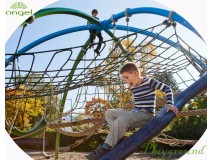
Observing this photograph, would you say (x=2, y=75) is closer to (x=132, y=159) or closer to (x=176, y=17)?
(x=176, y=17)

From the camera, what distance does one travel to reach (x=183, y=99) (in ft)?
3.95

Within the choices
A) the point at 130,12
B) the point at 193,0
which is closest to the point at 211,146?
the point at 193,0

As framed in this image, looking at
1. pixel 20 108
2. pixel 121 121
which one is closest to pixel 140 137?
pixel 121 121

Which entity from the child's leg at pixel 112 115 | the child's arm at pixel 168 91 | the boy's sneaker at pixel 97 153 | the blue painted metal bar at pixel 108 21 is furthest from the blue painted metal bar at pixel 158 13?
the boy's sneaker at pixel 97 153

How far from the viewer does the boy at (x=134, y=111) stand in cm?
114

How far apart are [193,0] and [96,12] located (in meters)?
1.29

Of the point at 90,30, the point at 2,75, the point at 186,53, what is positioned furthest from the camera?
the point at 90,30
